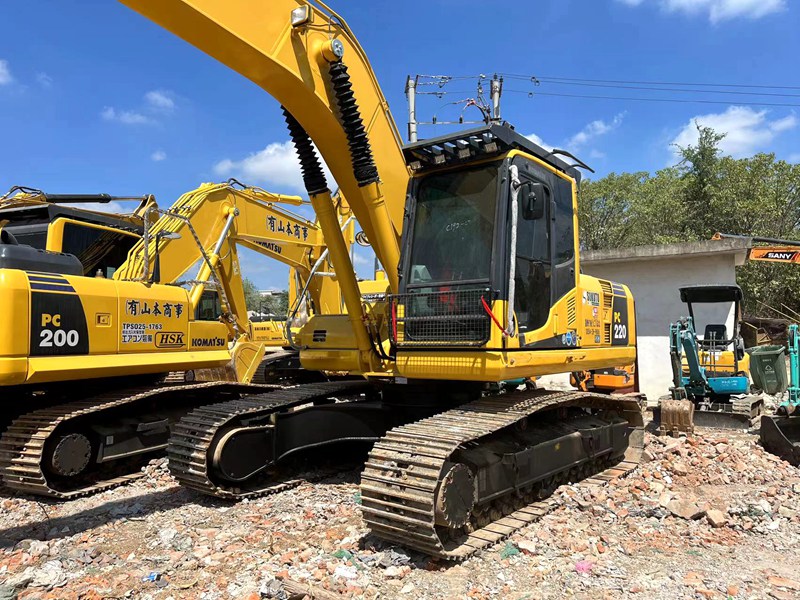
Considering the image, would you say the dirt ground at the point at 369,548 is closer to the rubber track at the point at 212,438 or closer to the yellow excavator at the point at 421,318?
the rubber track at the point at 212,438

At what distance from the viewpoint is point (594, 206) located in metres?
36.5

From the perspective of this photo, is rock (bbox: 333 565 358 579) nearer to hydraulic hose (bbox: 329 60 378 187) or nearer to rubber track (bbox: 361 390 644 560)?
rubber track (bbox: 361 390 644 560)

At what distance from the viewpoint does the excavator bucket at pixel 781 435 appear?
7.22 meters

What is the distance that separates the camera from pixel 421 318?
5129mm

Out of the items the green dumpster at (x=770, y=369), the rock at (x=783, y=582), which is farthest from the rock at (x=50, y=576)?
the green dumpster at (x=770, y=369)

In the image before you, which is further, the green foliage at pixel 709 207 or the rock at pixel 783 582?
the green foliage at pixel 709 207

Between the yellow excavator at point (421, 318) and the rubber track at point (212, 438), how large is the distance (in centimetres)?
2

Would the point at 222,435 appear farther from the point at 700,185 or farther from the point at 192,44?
the point at 700,185

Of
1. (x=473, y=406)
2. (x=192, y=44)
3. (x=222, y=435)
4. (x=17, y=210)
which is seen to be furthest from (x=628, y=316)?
(x=17, y=210)

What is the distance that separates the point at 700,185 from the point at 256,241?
95.1ft

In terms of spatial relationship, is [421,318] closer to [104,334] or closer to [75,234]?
[104,334]

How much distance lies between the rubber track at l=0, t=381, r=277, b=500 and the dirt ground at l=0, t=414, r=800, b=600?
0.18m

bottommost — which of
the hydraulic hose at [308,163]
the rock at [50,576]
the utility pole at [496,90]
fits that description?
the rock at [50,576]

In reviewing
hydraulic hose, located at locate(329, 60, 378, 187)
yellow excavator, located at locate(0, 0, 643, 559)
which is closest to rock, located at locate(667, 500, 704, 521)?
yellow excavator, located at locate(0, 0, 643, 559)
